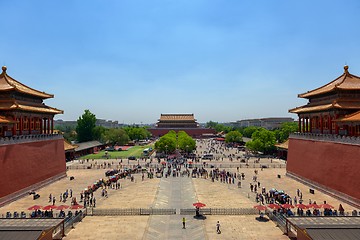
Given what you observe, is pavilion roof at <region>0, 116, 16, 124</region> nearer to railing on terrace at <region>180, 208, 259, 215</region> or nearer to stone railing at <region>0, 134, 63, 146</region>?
stone railing at <region>0, 134, 63, 146</region>

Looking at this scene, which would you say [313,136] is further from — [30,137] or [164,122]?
[164,122]

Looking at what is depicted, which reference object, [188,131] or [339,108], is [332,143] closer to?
[339,108]

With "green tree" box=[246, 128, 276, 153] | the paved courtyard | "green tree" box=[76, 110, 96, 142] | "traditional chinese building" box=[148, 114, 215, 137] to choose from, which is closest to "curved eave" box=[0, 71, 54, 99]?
the paved courtyard

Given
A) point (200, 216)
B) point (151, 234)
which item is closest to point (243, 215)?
point (200, 216)

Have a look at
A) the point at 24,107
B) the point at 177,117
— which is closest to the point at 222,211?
Result: the point at 24,107

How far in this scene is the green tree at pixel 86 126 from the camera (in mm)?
78875

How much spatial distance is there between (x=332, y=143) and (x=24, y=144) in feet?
109

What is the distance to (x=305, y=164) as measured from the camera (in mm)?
37000

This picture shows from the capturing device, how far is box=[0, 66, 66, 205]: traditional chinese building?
28.5 metres

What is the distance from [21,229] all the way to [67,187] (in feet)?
66.4

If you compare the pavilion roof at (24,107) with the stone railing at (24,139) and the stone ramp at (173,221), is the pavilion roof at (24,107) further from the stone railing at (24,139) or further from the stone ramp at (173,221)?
the stone ramp at (173,221)

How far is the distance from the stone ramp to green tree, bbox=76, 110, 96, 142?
1986 inches

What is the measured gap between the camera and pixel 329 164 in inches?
1222

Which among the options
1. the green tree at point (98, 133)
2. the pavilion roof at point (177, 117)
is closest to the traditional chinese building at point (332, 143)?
the green tree at point (98, 133)
